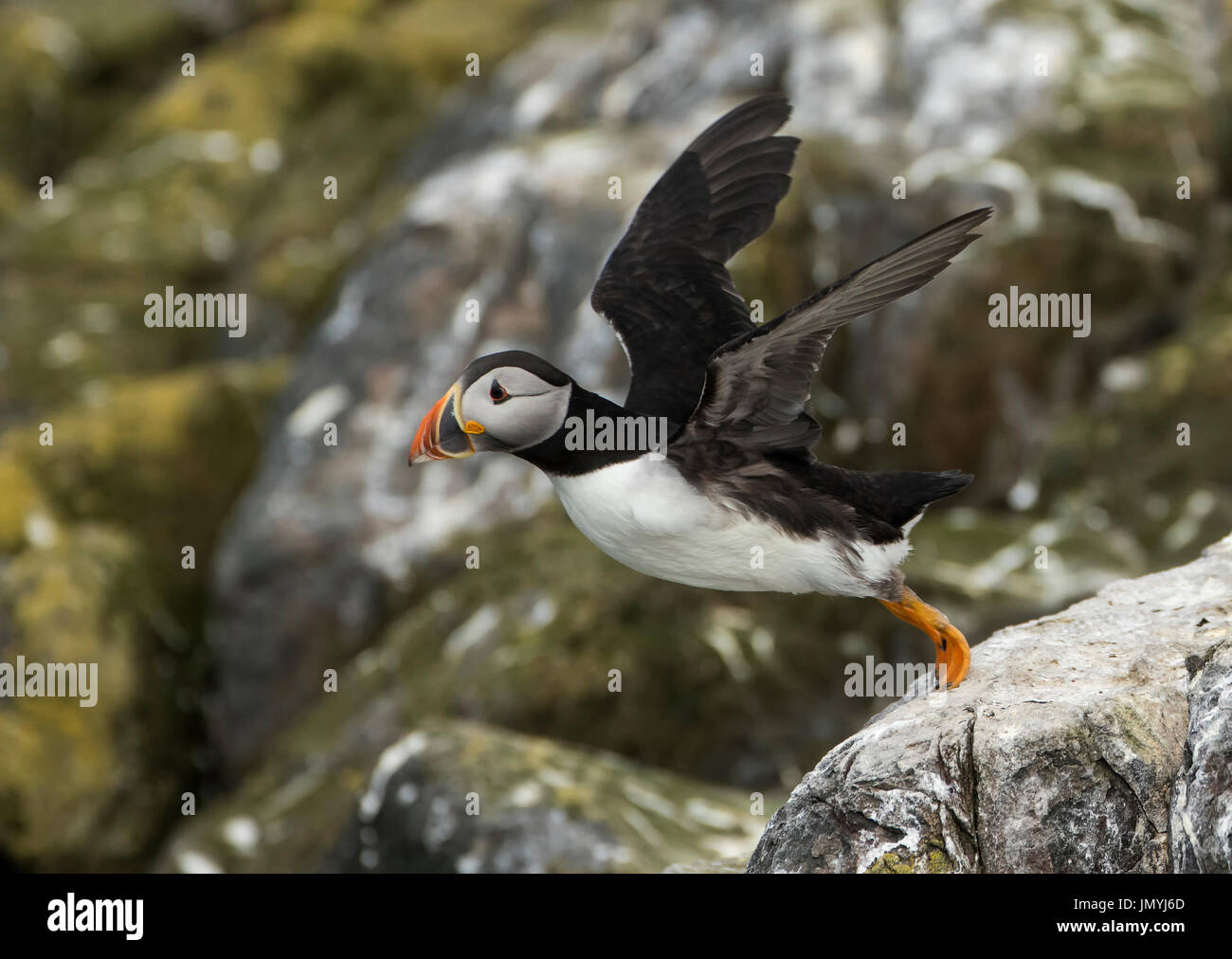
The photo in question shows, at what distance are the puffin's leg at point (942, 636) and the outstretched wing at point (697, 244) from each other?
1.39 m

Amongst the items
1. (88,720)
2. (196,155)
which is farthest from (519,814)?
(196,155)

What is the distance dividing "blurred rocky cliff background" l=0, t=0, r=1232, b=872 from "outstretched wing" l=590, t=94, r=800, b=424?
2.49m

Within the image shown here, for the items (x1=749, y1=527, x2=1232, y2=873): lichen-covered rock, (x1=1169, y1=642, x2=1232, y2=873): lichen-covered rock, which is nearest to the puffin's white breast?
(x1=749, y1=527, x2=1232, y2=873): lichen-covered rock

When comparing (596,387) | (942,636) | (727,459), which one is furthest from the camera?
(596,387)

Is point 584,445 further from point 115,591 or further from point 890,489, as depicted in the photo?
point 115,591

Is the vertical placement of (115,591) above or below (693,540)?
below

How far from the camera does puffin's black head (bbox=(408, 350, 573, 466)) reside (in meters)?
5.34

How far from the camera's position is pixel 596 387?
1173 cm

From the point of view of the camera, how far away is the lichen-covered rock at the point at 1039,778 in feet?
15.1

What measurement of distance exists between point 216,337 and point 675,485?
12.7 m

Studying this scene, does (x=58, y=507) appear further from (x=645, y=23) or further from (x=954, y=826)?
(x=954, y=826)

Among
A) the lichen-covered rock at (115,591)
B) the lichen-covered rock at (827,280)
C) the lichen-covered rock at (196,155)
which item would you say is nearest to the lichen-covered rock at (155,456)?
the lichen-covered rock at (115,591)

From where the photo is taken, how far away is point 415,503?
40.7 feet

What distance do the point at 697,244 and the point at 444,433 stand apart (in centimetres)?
218
